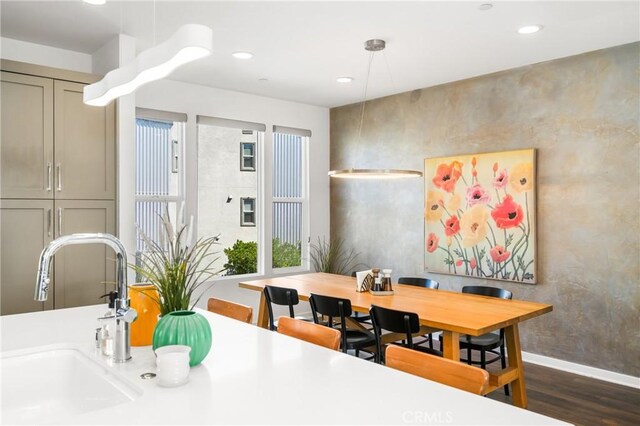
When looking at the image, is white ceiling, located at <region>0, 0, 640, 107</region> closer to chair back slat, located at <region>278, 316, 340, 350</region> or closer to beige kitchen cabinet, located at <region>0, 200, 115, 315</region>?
beige kitchen cabinet, located at <region>0, 200, 115, 315</region>

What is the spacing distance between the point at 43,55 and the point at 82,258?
1.65 metres

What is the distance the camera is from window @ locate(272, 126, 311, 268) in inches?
223

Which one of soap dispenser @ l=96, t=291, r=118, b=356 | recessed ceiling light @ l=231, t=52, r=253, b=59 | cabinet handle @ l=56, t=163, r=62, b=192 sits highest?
recessed ceiling light @ l=231, t=52, r=253, b=59

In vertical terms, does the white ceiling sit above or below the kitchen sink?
above

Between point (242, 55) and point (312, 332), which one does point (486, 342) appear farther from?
point (242, 55)

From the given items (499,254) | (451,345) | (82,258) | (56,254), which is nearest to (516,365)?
(451,345)

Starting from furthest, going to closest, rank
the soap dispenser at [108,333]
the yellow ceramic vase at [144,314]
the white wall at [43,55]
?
the white wall at [43,55], the yellow ceramic vase at [144,314], the soap dispenser at [108,333]

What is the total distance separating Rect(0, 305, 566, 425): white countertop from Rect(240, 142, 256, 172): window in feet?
12.4

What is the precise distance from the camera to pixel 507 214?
4.32 metres

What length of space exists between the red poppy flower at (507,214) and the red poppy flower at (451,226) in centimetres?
40

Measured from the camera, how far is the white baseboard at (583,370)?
3.63 metres
